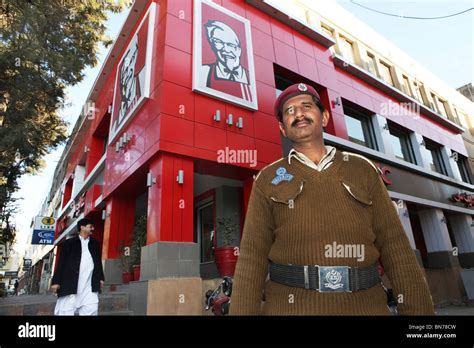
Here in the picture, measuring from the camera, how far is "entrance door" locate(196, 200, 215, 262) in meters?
11.0

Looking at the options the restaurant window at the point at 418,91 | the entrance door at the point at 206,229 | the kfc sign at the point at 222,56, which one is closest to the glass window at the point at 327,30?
the kfc sign at the point at 222,56

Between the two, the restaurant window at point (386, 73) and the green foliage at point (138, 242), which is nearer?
the green foliage at point (138, 242)

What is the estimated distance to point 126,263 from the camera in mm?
9320

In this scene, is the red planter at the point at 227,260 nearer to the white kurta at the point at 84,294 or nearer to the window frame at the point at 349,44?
the white kurta at the point at 84,294

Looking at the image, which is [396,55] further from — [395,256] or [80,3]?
[395,256]

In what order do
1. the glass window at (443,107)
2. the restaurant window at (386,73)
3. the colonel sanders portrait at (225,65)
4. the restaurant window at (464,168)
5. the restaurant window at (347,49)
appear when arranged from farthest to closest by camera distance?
1. the glass window at (443,107)
2. the restaurant window at (464,168)
3. the restaurant window at (386,73)
4. the restaurant window at (347,49)
5. the colonel sanders portrait at (225,65)

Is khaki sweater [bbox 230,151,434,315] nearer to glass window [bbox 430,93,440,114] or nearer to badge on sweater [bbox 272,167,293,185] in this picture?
badge on sweater [bbox 272,167,293,185]

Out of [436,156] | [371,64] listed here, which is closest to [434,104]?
[436,156]

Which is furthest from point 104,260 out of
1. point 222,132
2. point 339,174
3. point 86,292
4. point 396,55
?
point 396,55

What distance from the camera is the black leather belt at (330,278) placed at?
1684 mm

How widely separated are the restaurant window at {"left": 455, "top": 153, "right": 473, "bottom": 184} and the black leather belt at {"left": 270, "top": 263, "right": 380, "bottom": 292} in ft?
71.2

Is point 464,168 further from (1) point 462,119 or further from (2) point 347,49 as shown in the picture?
(2) point 347,49

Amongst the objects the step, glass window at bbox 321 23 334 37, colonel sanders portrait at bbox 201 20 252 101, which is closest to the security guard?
the step

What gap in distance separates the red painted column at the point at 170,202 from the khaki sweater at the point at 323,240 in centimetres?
554
